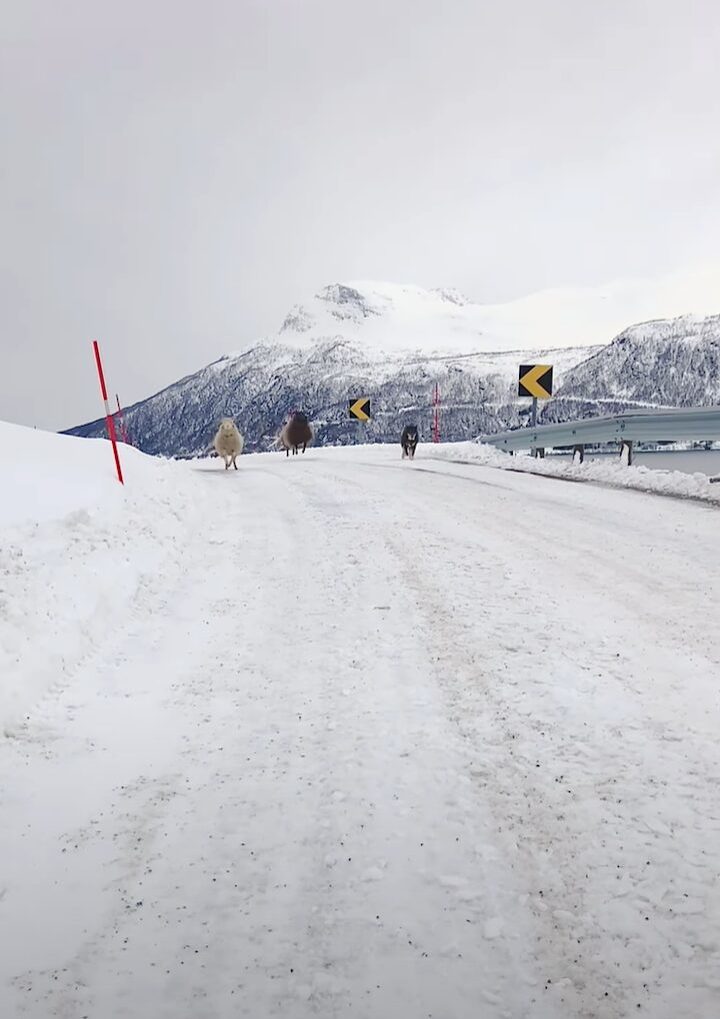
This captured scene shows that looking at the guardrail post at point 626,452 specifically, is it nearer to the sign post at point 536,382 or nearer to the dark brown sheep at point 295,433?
the sign post at point 536,382

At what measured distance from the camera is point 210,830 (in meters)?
2.36

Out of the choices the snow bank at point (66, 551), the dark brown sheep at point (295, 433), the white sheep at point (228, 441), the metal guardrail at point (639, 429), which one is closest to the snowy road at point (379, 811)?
the snow bank at point (66, 551)

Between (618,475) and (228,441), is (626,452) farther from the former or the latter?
(228,441)

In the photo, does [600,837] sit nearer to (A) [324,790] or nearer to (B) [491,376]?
(A) [324,790]

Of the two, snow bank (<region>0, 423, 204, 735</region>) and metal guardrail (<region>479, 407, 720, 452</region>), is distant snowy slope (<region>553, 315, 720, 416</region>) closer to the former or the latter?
metal guardrail (<region>479, 407, 720, 452</region>)

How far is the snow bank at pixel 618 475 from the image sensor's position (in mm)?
9180

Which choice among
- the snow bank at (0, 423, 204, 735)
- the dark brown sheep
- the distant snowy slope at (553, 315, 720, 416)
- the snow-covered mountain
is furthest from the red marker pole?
the distant snowy slope at (553, 315, 720, 416)

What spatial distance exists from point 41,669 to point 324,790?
A: 2228mm

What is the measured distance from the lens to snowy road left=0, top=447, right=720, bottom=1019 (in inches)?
67.8

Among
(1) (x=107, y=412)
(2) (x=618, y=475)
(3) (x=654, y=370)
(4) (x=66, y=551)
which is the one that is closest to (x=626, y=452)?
(2) (x=618, y=475)

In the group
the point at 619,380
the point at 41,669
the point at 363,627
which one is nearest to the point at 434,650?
the point at 363,627

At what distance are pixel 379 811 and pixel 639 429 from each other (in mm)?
11456

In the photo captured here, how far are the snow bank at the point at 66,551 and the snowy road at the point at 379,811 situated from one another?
255mm

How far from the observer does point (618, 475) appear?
36.1 feet
